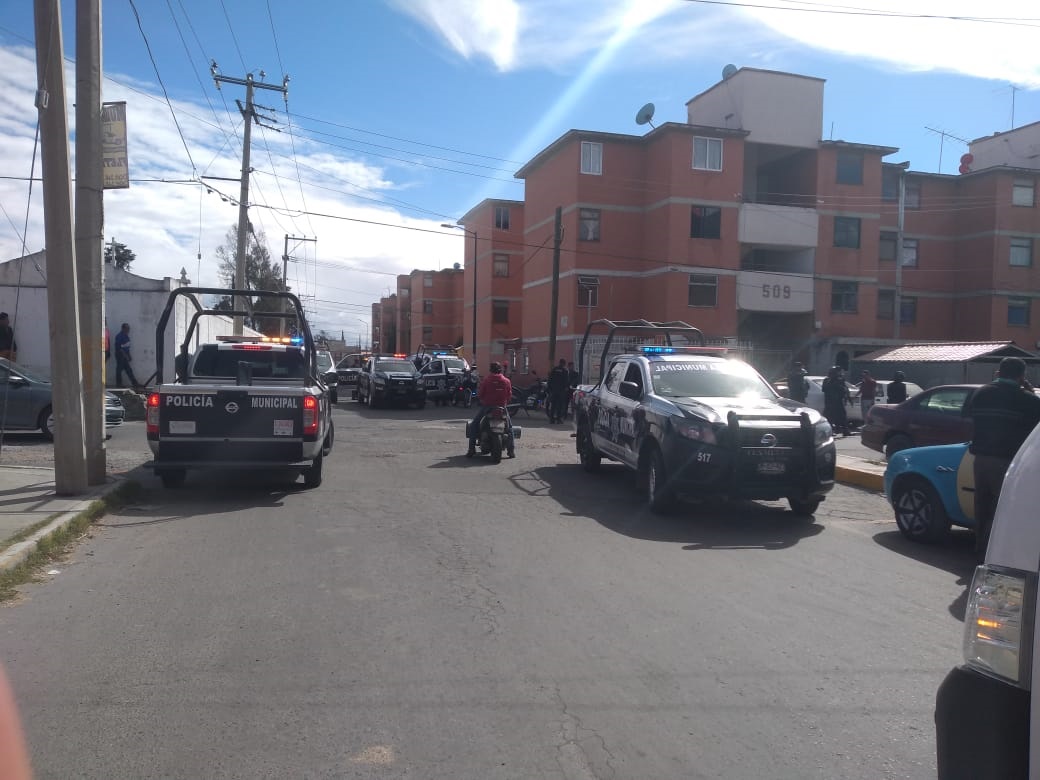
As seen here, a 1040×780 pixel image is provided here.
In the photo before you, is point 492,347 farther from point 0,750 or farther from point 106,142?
point 0,750

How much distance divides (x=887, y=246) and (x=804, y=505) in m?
36.0

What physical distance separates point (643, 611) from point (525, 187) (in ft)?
133

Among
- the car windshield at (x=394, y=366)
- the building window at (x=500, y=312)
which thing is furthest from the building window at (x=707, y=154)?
the building window at (x=500, y=312)

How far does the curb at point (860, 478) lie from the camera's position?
1270 cm

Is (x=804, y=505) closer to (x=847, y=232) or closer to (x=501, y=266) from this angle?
(x=847, y=232)

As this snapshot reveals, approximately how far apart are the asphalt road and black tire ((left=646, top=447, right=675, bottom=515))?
1.01 feet

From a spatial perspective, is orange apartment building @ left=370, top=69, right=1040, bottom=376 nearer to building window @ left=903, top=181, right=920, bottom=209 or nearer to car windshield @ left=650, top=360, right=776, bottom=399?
building window @ left=903, top=181, right=920, bottom=209

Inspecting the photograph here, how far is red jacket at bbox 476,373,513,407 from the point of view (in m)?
14.6

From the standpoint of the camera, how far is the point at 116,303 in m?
25.4

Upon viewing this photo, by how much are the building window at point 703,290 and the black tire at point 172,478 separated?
94.1 ft

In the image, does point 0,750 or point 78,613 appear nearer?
point 0,750

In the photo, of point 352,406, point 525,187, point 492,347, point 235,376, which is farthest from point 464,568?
point 492,347

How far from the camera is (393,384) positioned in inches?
1114

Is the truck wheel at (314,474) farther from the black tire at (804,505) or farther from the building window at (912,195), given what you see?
the building window at (912,195)
